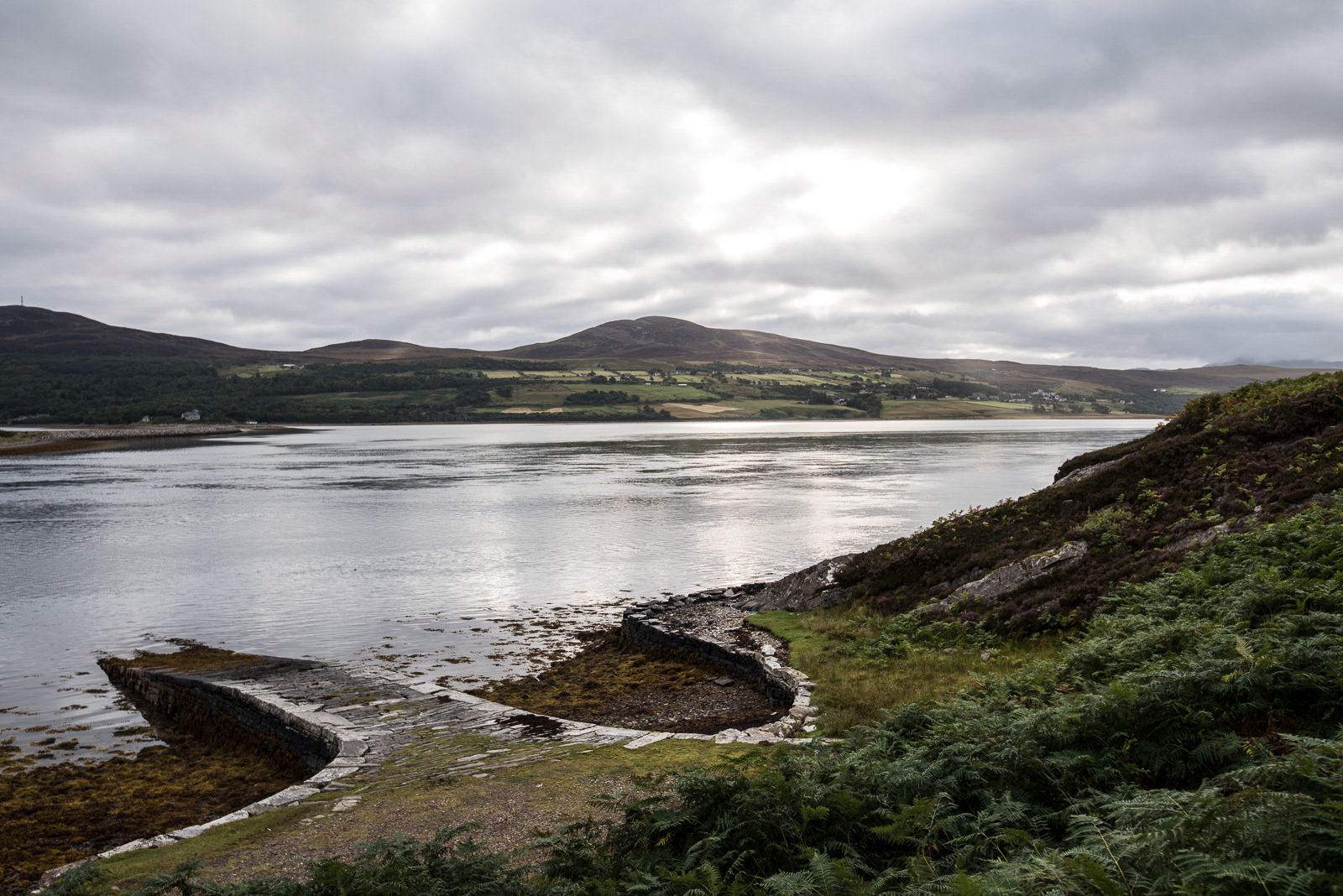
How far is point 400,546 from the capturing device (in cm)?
4159

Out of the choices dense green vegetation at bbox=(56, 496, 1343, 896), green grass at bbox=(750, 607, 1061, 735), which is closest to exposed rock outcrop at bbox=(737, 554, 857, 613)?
green grass at bbox=(750, 607, 1061, 735)

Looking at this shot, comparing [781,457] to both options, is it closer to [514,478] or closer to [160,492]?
[514,478]

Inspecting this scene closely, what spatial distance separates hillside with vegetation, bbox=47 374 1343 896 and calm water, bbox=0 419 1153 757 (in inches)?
520

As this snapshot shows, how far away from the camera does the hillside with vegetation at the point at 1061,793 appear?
509cm

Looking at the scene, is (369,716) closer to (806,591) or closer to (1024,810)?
(1024,810)

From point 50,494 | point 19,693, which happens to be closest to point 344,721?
point 19,693

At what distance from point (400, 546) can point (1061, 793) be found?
38.9m

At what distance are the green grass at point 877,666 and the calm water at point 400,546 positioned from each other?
813cm

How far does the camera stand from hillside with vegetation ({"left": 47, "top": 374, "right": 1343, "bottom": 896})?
5.09 meters

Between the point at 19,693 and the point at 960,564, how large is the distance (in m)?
24.3

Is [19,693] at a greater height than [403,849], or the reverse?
[403,849]

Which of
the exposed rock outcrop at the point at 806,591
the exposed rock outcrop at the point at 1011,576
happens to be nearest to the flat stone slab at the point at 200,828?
the exposed rock outcrop at the point at 1011,576

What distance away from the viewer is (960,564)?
21.5 meters

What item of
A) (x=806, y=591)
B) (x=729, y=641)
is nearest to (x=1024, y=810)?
(x=729, y=641)
